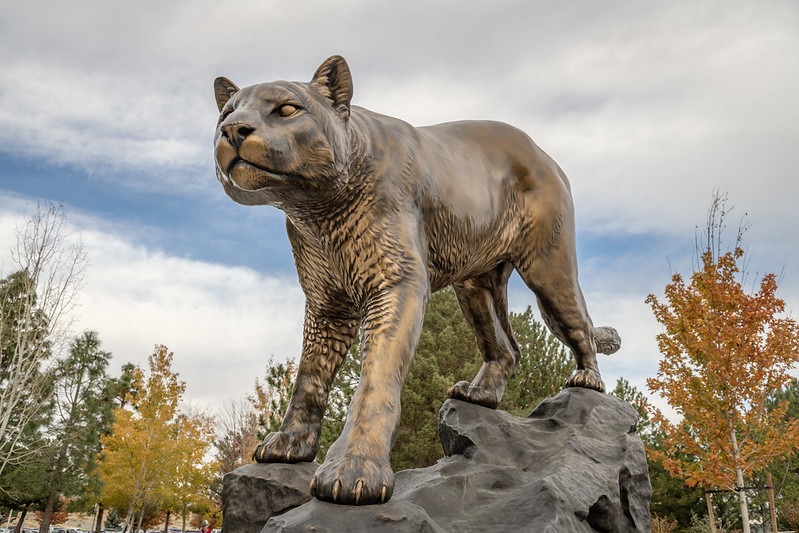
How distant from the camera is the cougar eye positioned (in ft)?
8.93

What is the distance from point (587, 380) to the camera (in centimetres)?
424

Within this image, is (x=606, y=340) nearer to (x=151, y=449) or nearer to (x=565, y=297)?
(x=565, y=297)

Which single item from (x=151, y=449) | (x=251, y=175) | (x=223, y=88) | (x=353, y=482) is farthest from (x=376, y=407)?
(x=151, y=449)

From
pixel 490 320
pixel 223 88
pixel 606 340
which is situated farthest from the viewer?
pixel 606 340

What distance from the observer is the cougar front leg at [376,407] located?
7.65ft

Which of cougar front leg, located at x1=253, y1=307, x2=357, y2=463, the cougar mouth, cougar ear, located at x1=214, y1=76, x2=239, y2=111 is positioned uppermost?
cougar ear, located at x1=214, y1=76, x2=239, y2=111

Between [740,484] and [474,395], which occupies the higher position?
[740,484]

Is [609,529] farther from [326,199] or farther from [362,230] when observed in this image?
[326,199]

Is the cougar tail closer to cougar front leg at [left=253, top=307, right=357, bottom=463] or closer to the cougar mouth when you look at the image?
cougar front leg at [left=253, top=307, right=357, bottom=463]

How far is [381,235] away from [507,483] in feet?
4.53

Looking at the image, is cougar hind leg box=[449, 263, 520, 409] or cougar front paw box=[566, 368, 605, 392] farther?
cougar hind leg box=[449, 263, 520, 409]

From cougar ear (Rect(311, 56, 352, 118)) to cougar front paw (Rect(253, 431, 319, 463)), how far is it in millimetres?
1687

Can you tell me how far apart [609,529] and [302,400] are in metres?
1.71

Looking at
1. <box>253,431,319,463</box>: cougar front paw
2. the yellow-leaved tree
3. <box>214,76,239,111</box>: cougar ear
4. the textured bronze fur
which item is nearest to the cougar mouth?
the textured bronze fur
